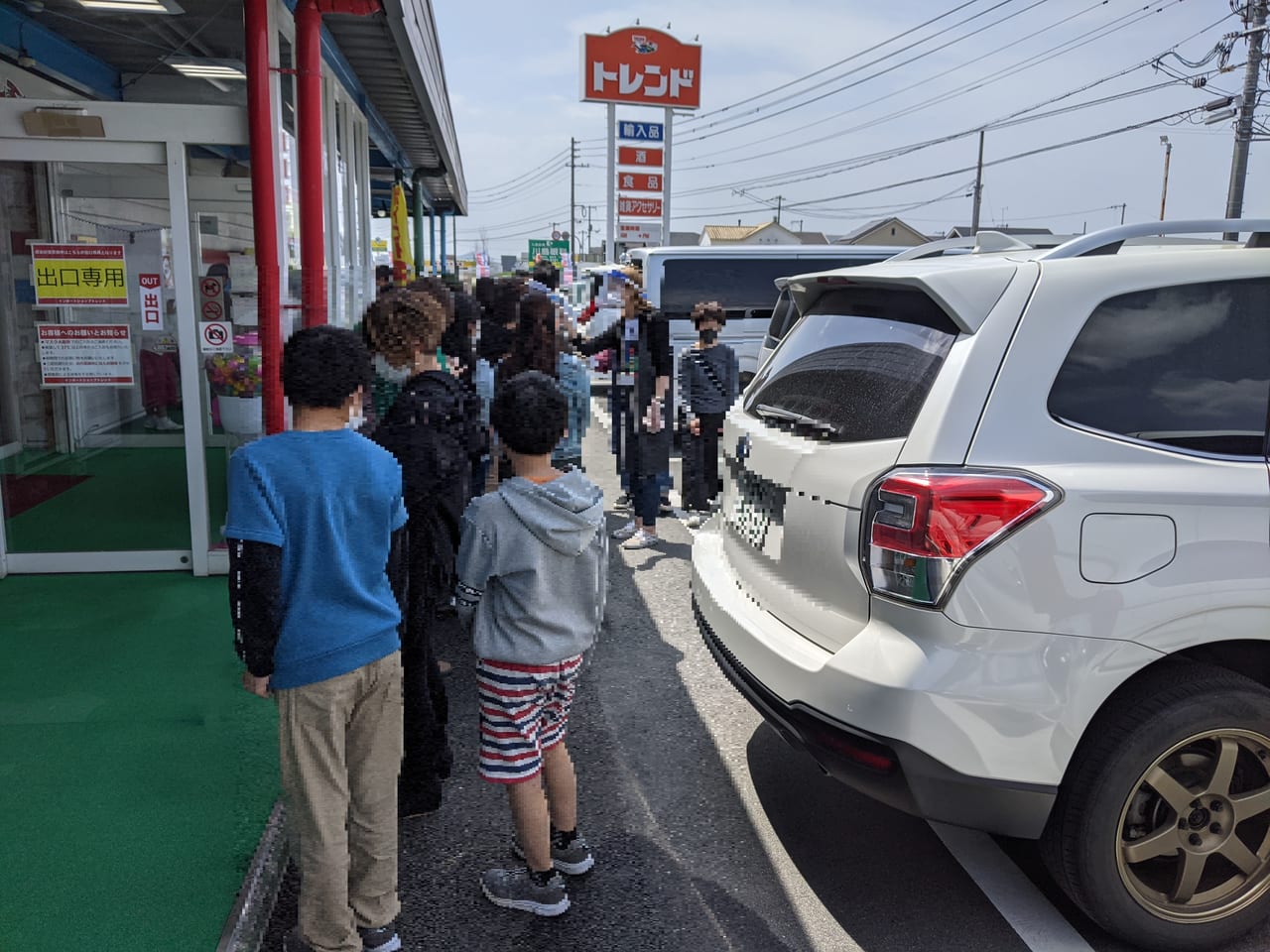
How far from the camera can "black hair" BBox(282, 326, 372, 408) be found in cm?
244

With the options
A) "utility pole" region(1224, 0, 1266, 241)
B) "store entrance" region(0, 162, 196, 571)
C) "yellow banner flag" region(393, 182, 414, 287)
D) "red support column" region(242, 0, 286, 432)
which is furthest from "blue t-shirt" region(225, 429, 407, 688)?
"utility pole" region(1224, 0, 1266, 241)

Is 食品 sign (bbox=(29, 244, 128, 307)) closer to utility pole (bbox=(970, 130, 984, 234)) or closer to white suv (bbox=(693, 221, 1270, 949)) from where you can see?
white suv (bbox=(693, 221, 1270, 949))

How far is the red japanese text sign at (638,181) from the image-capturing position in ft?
68.6

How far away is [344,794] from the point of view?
2.60 meters

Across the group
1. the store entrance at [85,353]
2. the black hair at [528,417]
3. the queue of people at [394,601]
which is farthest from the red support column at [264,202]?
the black hair at [528,417]

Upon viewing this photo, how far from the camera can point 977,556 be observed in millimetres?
2471

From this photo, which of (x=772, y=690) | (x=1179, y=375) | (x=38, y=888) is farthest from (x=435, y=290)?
(x=1179, y=375)

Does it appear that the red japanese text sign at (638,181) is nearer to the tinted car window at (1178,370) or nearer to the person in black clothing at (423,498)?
the person in black clothing at (423,498)

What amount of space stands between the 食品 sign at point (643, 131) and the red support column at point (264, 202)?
1669 centimetres

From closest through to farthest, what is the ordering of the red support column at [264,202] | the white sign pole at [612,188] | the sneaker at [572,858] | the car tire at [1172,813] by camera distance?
the car tire at [1172,813] → the sneaker at [572,858] → the red support column at [264,202] → the white sign pole at [612,188]

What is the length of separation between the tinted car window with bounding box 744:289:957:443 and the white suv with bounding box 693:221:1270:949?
0.01 m

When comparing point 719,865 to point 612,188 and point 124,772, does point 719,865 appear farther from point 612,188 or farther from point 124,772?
point 612,188

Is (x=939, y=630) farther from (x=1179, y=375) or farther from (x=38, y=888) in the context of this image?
(x=38, y=888)

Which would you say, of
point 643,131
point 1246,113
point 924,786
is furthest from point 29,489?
point 1246,113
